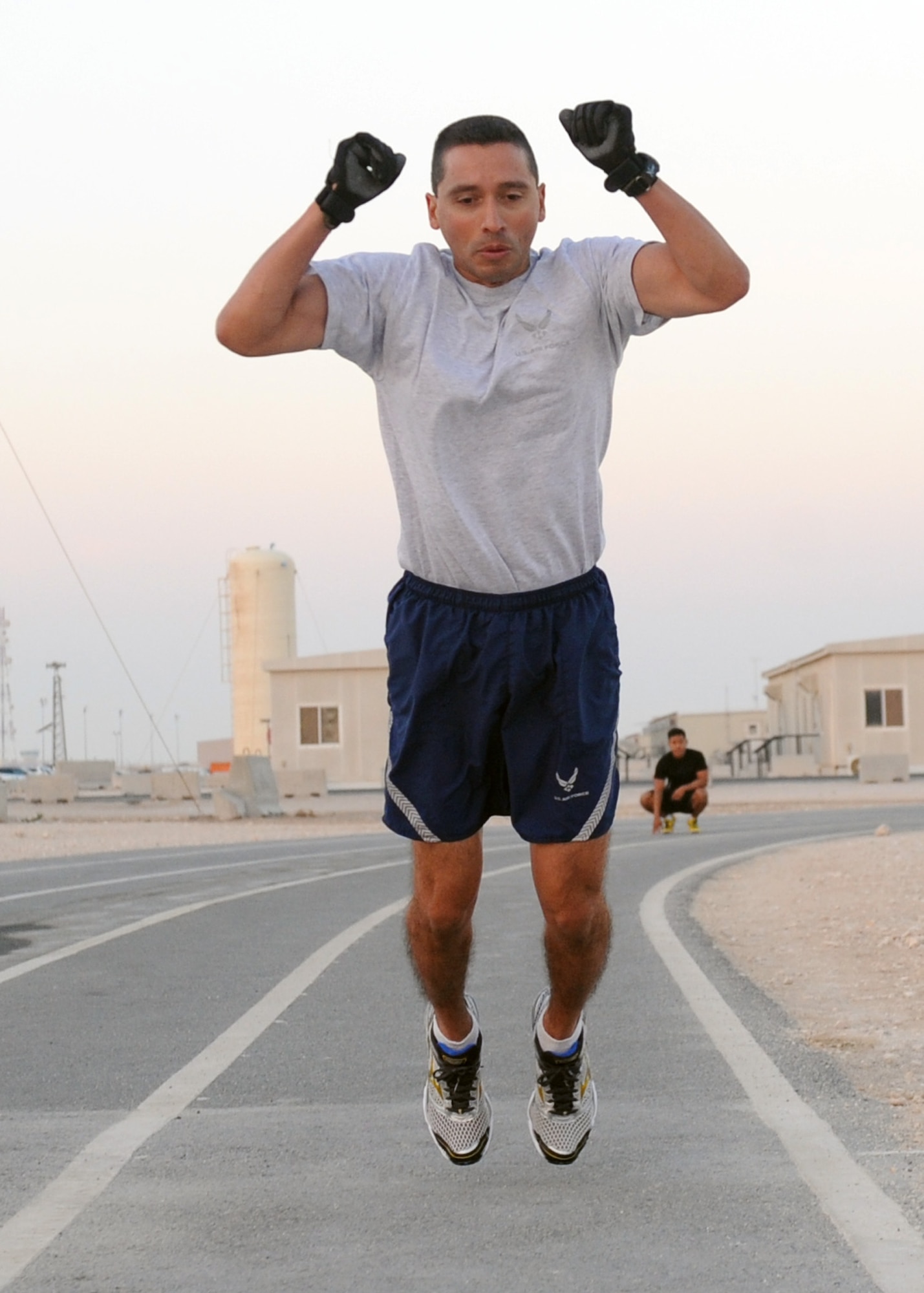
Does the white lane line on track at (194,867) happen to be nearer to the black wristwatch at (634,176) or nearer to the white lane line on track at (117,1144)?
the white lane line on track at (117,1144)

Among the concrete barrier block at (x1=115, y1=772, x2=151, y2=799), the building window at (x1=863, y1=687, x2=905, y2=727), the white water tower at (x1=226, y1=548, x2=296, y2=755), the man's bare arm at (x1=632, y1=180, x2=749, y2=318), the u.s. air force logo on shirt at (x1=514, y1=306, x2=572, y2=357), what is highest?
the white water tower at (x1=226, y1=548, x2=296, y2=755)

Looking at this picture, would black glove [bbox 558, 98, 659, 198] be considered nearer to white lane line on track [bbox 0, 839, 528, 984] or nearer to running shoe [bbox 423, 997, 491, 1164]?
running shoe [bbox 423, 997, 491, 1164]

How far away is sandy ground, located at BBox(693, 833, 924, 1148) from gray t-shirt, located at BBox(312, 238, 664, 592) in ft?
6.38

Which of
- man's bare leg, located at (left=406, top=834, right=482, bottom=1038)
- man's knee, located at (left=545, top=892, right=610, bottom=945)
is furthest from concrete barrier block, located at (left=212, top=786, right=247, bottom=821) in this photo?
man's knee, located at (left=545, top=892, right=610, bottom=945)

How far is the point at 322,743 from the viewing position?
64.6 m

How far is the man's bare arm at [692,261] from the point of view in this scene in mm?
4086

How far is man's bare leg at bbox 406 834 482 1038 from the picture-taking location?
4.53 metres

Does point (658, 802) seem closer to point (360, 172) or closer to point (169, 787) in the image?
point (360, 172)

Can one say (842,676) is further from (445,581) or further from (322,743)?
(445,581)

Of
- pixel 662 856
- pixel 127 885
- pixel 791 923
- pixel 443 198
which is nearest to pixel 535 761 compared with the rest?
pixel 443 198

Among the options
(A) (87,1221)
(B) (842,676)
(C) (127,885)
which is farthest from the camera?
(B) (842,676)

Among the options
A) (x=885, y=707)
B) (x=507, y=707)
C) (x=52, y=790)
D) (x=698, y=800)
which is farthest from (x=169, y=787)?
(x=507, y=707)

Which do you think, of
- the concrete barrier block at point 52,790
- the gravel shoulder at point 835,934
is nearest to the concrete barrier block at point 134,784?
Answer: the concrete barrier block at point 52,790

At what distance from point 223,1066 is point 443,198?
10.4ft
